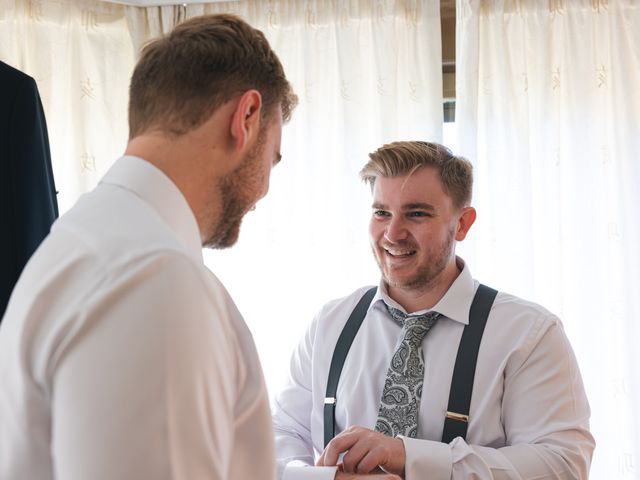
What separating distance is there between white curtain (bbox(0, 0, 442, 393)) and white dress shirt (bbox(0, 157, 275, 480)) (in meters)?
2.27

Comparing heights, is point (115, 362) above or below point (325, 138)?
below

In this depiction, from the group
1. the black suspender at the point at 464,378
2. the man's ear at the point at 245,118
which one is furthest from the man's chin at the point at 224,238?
the black suspender at the point at 464,378

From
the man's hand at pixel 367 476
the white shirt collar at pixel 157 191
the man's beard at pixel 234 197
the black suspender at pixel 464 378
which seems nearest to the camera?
the white shirt collar at pixel 157 191

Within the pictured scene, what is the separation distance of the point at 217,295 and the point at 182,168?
189 millimetres

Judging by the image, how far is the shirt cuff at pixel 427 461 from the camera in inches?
65.9

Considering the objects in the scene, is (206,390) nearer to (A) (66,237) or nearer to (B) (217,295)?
(B) (217,295)

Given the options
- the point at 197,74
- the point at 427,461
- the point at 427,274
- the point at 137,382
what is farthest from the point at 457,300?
the point at 137,382

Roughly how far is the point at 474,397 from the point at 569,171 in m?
1.44

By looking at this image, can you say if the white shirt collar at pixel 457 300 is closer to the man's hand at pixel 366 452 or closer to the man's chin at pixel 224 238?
the man's hand at pixel 366 452

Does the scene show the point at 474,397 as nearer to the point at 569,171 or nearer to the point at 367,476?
the point at 367,476

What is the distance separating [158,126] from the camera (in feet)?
3.14

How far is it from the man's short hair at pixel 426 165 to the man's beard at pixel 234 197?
1036mm

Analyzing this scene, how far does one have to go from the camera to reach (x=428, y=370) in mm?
1882

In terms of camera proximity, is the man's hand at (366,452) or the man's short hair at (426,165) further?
the man's short hair at (426,165)
